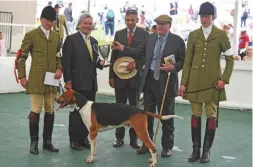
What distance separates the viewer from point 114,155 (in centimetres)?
545

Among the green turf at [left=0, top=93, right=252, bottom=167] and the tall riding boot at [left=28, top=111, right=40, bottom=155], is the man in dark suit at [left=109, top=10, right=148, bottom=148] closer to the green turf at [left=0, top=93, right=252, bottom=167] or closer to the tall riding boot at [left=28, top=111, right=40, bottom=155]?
the green turf at [left=0, top=93, right=252, bottom=167]

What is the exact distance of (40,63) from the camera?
5273mm

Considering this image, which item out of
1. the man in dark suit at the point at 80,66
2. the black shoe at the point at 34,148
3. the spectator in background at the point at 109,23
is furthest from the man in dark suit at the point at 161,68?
the spectator in background at the point at 109,23

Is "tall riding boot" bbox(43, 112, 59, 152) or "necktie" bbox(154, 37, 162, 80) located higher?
"necktie" bbox(154, 37, 162, 80)

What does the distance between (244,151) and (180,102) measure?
15.8 ft

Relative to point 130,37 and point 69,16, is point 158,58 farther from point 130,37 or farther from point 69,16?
point 69,16

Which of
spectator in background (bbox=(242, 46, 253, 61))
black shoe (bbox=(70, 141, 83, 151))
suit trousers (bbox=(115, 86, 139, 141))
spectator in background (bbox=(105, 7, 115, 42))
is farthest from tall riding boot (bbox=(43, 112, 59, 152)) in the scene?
spectator in background (bbox=(105, 7, 115, 42))

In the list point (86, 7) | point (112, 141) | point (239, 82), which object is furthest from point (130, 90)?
point (86, 7)

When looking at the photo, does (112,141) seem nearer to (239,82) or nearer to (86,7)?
(239,82)

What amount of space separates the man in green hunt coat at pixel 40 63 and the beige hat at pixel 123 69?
76 centimetres

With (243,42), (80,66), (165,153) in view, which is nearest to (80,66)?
(80,66)

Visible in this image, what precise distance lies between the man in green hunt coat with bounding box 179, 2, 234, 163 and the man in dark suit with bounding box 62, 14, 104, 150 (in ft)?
3.96

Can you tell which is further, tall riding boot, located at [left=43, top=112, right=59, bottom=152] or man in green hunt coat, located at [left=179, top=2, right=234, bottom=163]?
tall riding boot, located at [left=43, top=112, right=59, bottom=152]

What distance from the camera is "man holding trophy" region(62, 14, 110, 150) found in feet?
18.2
